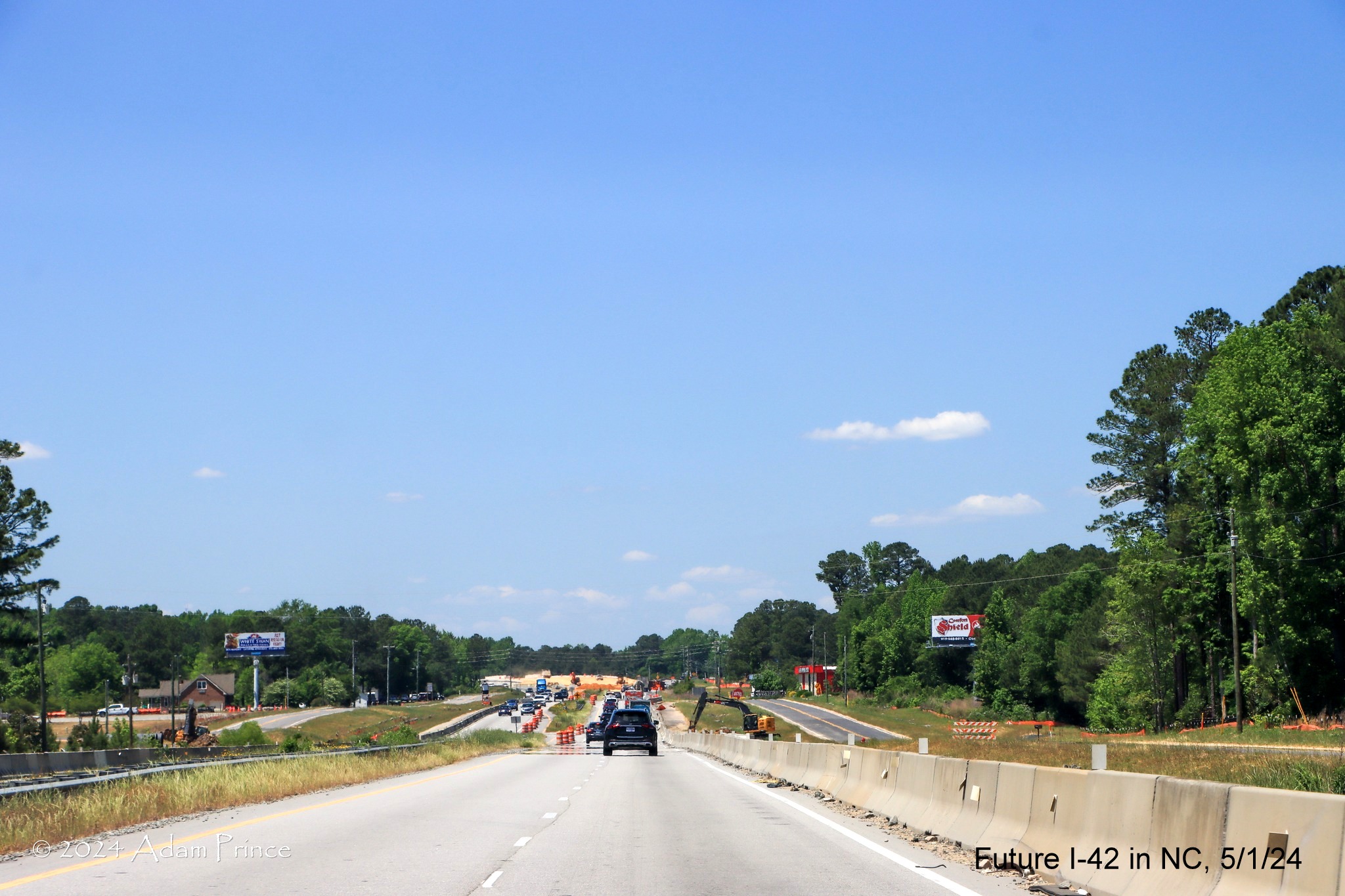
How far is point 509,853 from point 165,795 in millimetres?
8944

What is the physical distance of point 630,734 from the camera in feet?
174

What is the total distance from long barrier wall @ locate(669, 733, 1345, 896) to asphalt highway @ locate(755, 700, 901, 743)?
194 ft

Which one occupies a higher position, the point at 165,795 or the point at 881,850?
the point at 881,850

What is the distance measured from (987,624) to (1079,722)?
24.0m

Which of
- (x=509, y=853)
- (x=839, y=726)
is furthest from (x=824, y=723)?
(x=509, y=853)

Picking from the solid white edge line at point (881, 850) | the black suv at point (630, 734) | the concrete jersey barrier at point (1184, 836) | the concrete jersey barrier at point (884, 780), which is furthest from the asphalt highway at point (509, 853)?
the black suv at point (630, 734)

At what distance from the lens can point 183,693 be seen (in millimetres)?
194625

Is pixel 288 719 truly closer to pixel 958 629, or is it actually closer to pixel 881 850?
pixel 958 629

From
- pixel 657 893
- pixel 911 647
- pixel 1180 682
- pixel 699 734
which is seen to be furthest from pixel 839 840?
pixel 911 647

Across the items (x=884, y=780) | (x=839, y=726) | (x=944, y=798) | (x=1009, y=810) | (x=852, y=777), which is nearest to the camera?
(x=1009, y=810)

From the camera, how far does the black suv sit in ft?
174

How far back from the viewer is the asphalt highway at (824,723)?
90.9 m

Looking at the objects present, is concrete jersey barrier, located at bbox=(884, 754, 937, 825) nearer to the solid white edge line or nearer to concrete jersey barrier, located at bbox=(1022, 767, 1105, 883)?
the solid white edge line

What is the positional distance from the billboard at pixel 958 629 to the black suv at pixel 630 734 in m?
115
